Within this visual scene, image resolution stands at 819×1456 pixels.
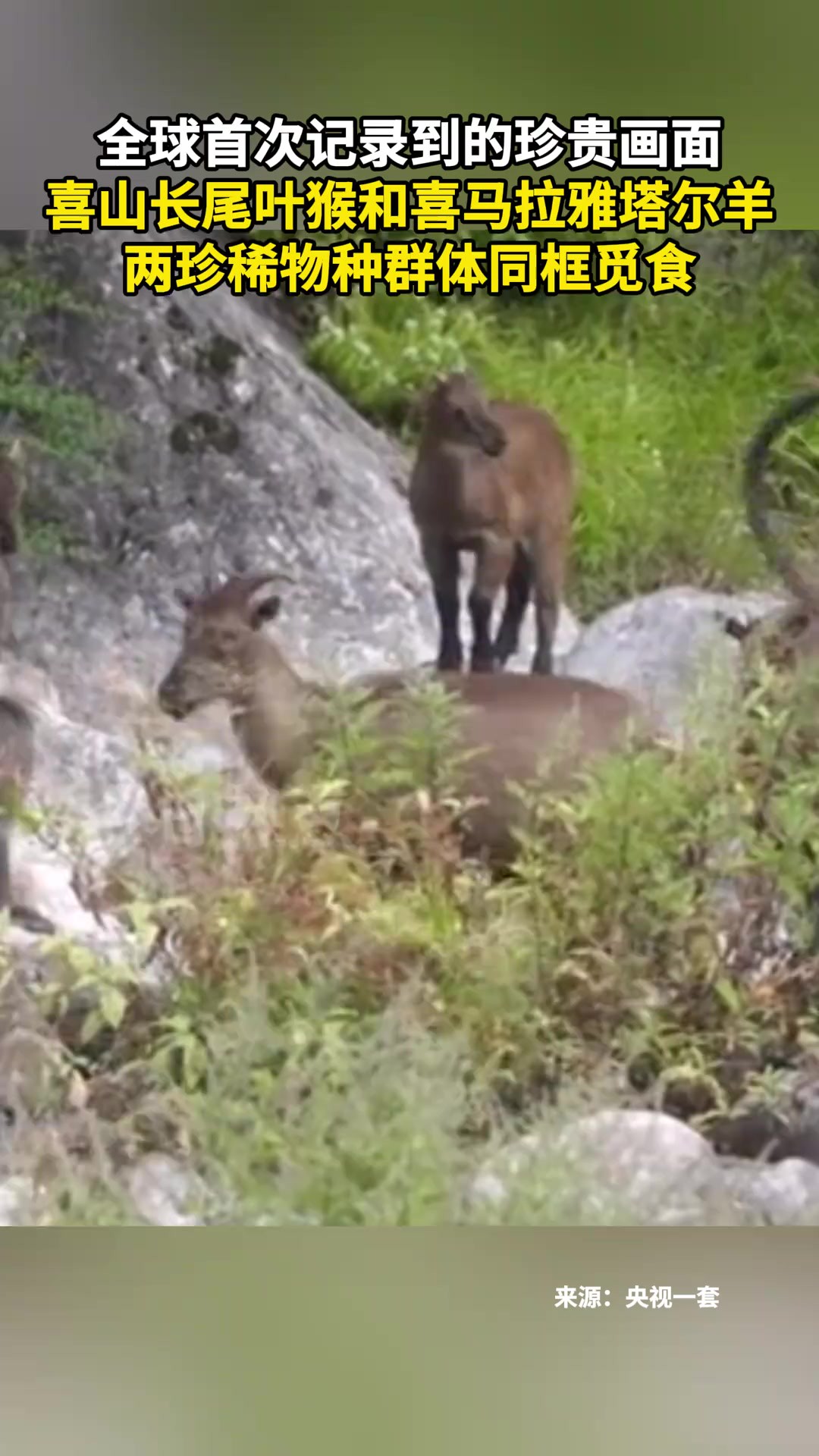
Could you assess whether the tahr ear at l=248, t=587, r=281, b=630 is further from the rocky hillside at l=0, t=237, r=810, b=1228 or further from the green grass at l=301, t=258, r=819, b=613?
the green grass at l=301, t=258, r=819, b=613

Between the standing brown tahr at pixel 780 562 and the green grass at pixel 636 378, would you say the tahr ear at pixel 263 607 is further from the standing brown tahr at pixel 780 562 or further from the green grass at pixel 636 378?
the standing brown tahr at pixel 780 562

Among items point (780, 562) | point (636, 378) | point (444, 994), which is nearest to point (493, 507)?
point (636, 378)

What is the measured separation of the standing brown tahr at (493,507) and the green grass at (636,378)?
2 cm

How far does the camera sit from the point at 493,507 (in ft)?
7.08

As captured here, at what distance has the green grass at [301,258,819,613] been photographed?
2127 millimetres

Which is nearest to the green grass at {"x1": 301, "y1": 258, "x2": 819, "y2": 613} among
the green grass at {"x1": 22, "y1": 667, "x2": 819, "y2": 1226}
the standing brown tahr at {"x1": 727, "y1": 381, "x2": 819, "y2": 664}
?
the standing brown tahr at {"x1": 727, "y1": 381, "x2": 819, "y2": 664}

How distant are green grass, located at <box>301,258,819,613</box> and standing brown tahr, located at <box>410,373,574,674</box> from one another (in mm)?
21

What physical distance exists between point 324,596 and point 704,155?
0.63m

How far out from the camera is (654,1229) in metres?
2.11

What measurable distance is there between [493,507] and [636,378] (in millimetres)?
210

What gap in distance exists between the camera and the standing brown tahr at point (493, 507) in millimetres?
2148
